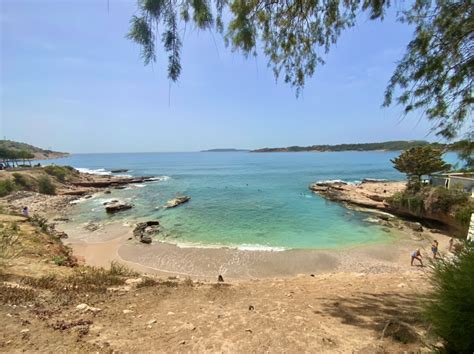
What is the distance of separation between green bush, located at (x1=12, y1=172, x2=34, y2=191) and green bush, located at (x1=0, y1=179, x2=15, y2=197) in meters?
1.91

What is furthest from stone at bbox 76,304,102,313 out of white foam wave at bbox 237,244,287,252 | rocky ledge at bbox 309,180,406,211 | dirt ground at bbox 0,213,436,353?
rocky ledge at bbox 309,180,406,211

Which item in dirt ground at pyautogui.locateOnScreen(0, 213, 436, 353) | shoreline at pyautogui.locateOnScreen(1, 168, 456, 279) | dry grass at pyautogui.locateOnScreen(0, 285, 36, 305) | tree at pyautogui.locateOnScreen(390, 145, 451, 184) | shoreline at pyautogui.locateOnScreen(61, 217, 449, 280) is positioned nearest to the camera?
dirt ground at pyautogui.locateOnScreen(0, 213, 436, 353)

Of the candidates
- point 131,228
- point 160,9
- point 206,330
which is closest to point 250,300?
point 206,330

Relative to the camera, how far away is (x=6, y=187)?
3027 centimetres

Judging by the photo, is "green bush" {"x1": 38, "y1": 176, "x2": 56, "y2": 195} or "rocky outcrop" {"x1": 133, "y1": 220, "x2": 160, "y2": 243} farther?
"green bush" {"x1": 38, "y1": 176, "x2": 56, "y2": 195}

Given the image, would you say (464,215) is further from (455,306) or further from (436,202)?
(455,306)

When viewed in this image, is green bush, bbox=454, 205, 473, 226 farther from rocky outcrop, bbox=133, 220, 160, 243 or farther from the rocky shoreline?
rocky outcrop, bbox=133, 220, 160, 243

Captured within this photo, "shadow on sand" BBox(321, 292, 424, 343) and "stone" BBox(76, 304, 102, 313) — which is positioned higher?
"stone" BBox(76, 304, 102, 313)

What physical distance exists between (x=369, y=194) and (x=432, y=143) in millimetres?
30774

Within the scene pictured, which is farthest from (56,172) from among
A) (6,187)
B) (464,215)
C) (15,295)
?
(464,215)

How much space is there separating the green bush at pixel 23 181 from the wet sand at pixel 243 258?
22.7m

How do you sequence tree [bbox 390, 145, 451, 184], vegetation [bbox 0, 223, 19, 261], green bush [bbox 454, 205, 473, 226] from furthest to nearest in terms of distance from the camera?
tree [bbox 390, 145, 451, 184]
green bush [bbox 454, 205, 473, 226]
vegetation [bbox 0, 223, 19, 261]

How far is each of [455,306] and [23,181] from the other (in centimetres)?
4470

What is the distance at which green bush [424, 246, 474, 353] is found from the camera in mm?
2242
